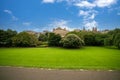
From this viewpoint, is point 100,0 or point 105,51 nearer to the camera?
point 100,0

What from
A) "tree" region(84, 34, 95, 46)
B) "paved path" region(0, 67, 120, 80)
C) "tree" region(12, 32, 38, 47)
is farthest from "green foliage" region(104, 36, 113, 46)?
"tree" region(12, 32, 38, 47)

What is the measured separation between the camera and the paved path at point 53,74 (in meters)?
3.85

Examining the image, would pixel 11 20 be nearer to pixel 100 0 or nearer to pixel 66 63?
pixel 66 63

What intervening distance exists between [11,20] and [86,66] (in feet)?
7.80

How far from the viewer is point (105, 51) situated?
16.6 ft

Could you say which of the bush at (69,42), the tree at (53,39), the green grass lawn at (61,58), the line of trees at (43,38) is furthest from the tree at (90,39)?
the tree at (53,39)

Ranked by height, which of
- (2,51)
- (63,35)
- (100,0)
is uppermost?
(100,0)

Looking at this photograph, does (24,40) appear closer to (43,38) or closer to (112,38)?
(43,38)

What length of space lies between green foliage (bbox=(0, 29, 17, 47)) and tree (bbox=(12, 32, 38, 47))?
0.12 metres

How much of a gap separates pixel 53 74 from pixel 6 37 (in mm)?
2017

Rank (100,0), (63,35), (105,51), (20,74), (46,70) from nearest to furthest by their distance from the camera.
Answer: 1. (20,74)
2. (46,70)
3. (100,0)
4. (105,51)
5. (63,35)

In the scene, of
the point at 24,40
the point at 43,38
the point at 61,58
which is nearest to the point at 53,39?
the point at 43,38

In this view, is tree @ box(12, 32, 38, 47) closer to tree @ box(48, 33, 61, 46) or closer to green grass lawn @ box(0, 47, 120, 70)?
green grass lawn @ box(0, 47, 120, 70)

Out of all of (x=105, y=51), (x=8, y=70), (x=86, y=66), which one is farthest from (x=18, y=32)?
(x=105, y=51)
